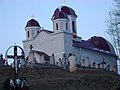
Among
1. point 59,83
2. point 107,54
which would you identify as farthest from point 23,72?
point 107,54

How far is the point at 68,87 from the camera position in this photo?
23656 mm

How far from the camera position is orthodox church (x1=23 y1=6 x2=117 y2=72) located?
48.8 metres

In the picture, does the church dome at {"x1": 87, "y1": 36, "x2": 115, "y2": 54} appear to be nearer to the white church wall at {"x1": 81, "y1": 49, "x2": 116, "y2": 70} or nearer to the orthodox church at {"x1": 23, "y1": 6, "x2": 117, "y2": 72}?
the orthodox church at {"x1": 23, "y1": 6, "x2": 117, "y2": 72}

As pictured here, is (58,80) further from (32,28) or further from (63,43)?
(32,28)

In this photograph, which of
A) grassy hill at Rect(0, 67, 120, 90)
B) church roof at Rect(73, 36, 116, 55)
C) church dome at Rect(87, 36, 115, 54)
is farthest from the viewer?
church dome at Rect(87, 36, 115, 54)

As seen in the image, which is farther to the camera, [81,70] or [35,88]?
[81,70]

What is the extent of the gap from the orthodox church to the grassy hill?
15972 mm

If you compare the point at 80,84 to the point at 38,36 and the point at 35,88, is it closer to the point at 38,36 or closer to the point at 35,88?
the point at 35,88

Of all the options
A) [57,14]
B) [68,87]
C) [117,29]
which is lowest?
[68,87]

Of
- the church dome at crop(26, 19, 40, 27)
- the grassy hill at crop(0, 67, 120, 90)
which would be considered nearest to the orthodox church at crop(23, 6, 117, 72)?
the church dome at crop(26, 19, 40, 27)

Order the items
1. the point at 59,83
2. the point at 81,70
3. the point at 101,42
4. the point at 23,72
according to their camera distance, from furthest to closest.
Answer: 1. the point at 101,42
2. the point at 81,70
3. the point at 23,72
4. the point at 59,83

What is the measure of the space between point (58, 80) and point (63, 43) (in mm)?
23699

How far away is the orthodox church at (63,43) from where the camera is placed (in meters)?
48.8

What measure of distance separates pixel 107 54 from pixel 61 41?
980 cm
